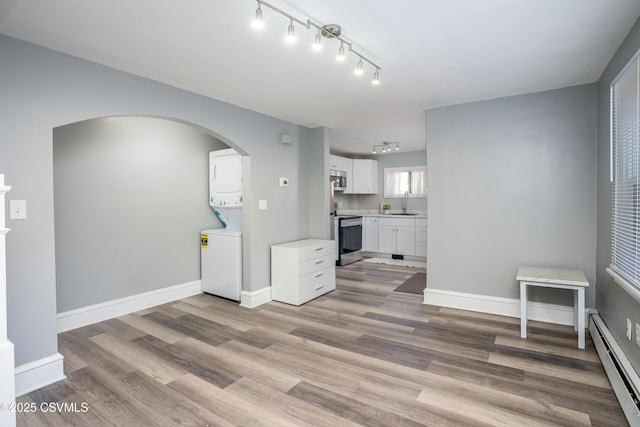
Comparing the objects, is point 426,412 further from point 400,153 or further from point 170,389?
point 400,153

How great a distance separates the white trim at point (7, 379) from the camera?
1.61 metres

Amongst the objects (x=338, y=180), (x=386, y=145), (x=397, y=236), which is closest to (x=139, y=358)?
(x=338, y=180)

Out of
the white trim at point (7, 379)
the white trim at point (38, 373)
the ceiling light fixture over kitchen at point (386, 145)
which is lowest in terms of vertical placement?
the white trim at point (38, 373)

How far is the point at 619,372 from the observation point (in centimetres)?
208

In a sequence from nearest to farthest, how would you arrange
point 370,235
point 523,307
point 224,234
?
1. point 523,307
2. point 224,234
3. point 370,235

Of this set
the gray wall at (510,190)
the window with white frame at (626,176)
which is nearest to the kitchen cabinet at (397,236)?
the gray wall at (510,190)

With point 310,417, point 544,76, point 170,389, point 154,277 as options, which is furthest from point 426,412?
point 154,277

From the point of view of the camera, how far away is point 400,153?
748cm

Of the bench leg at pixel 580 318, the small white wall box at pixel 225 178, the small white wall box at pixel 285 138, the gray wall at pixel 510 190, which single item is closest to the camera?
the bench leg at pixel 580 318

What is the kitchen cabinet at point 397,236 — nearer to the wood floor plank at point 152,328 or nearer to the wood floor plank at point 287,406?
the wood floor plank at point 152,328

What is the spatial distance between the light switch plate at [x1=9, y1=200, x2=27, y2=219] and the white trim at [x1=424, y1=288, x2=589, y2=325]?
3770 millimetres

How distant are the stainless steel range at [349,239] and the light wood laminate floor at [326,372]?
272 cm

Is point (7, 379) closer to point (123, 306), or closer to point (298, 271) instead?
point (123, 306)

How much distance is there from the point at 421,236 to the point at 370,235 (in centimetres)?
109
